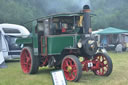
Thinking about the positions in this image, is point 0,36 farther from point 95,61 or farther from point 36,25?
point 95,61

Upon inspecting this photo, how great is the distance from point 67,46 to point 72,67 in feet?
2.40

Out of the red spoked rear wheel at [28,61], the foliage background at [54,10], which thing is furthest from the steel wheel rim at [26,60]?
the foliage background at [54,10]

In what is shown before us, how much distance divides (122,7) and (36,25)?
99.5 feet

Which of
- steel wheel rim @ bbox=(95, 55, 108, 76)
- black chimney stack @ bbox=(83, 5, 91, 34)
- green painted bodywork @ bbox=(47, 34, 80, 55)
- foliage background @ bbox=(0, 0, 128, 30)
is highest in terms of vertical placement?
foliage background @ bbox=(0, 0, 128, 30)

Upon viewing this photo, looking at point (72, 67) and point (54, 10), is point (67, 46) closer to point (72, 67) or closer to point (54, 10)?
point (72, 67)

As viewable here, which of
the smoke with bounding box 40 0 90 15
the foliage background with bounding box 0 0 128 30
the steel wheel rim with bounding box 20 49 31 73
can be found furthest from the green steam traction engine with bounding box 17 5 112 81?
the smoke with bounding box 40 0 90 15

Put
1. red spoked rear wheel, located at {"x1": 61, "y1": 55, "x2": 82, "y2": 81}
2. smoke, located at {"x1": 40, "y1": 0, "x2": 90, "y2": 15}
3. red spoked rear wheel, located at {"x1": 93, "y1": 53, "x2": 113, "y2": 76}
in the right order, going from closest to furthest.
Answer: red spoked rear wheel, located at {"x1": 61, "y1": 55, "x2": 82, "y2": 81} < red spoked rear wheel, located at {"x1": 93, "y1": 53, "x2": 113, "y2": 76} < smoke, located at {"x1": 40, "y1": 0, "x2": 90, "y2": 15}

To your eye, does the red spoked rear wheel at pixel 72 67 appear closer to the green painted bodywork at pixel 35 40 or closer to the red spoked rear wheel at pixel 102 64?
the red spoked rear wheel at pixel 102 64

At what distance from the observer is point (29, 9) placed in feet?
95.0

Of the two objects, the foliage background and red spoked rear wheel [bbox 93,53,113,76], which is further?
the foliage background

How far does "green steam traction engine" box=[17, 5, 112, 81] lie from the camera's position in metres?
6.70

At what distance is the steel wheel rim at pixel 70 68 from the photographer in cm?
643

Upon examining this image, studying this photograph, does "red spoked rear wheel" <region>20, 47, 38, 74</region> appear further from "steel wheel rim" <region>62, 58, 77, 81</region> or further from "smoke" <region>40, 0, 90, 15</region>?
"smoke" <region>40, 0, 90, 15</region>

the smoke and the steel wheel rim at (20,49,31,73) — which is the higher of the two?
the smoke
